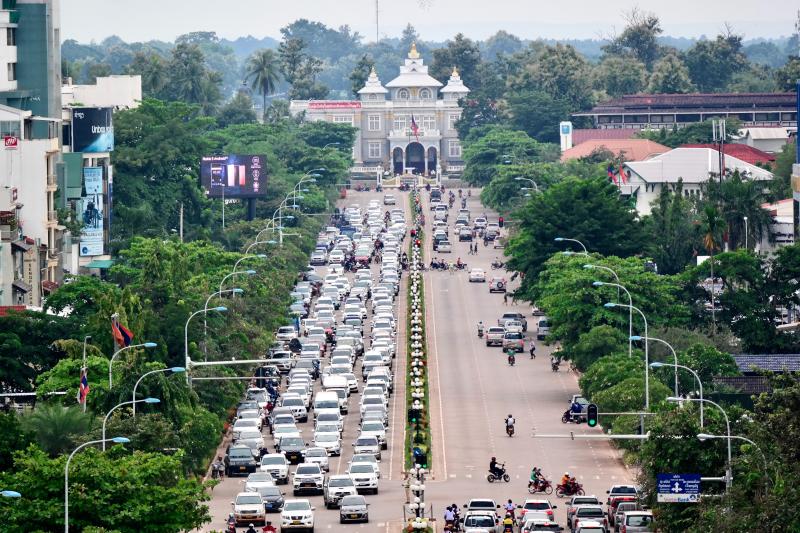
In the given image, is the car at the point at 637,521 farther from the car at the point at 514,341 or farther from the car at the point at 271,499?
the car at the point at 514,341

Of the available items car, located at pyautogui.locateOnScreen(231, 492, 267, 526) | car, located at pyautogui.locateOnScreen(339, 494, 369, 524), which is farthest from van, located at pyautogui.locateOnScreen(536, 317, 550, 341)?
car, located at pyautogui.locateOnScreen(231, 492, 267, 526)

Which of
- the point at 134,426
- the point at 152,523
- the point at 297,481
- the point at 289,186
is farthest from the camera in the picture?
the point at 289,186

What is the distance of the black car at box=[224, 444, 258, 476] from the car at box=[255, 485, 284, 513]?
7813 mm

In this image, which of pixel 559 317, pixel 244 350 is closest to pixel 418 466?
pixel 244 350

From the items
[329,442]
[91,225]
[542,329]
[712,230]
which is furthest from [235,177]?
[329,442]

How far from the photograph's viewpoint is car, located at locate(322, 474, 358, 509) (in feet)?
264

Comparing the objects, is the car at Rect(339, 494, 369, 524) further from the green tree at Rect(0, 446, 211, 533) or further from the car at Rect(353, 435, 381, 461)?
the car at Rect(353, 435, 381, 461)

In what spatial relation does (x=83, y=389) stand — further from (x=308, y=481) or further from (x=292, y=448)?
(x=292, y=448)

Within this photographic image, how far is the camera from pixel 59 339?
97.4 meters

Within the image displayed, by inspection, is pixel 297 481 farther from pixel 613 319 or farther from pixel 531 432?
pixel 613 319

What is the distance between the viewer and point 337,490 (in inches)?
3167

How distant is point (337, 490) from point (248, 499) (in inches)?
179

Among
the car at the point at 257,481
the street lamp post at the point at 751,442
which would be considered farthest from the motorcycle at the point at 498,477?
the street lamp post at the point at 751,442

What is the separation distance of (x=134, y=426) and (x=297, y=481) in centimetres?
803
